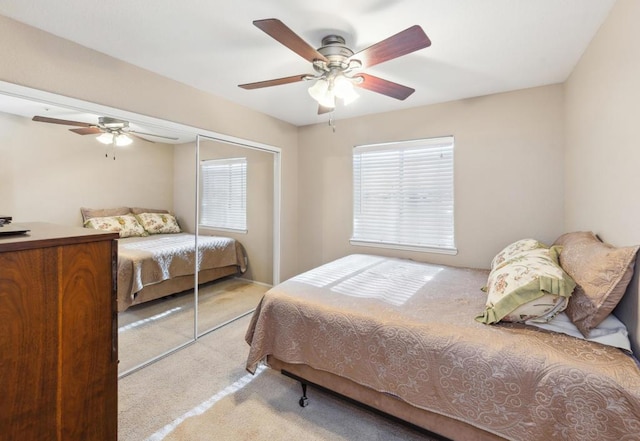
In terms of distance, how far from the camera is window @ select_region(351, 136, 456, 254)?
3072 millimetres

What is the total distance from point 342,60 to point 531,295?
176 centimetres

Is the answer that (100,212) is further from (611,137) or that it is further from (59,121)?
(611,137)

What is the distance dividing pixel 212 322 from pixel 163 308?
53cm

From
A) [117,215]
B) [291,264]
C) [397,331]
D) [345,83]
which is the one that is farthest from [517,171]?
[117,215]

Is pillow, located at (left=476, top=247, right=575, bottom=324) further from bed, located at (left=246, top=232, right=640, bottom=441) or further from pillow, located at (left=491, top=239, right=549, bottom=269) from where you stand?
pillow, located at (left=491, top=239, right=549, bottom=269)

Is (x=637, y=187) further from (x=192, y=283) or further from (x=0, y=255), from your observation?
(x=192, y=283)

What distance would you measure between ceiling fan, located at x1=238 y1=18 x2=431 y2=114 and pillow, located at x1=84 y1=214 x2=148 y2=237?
4.86ft

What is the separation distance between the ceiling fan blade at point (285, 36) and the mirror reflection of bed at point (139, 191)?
A: 153 cm

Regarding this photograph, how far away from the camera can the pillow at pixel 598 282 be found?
1.28 meters

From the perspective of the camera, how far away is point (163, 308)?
2.75m

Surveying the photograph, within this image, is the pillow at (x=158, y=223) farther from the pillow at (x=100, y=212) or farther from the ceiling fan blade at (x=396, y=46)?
the ceiling fan blade at (x=396, y=46)

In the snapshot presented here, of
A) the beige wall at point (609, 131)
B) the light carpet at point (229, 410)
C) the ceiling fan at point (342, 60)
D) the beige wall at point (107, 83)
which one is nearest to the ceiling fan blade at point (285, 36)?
the ceiling fan at point (342, 60)

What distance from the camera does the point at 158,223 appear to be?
101 inches

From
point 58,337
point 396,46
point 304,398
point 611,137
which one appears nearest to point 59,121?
point 58,337
